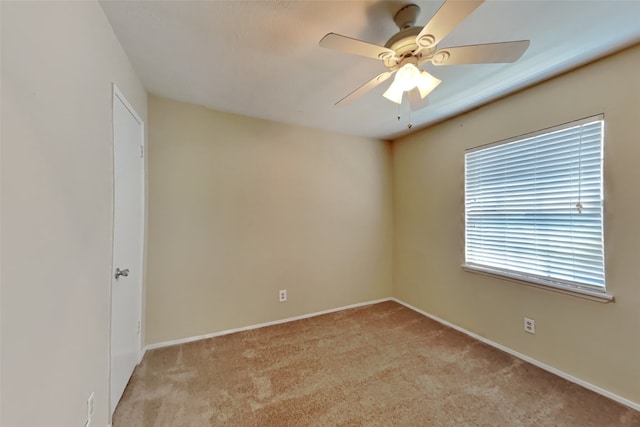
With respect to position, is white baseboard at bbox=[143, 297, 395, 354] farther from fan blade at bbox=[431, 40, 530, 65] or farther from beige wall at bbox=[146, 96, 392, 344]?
fan blade at bbox=[431, 40, 530, 65]

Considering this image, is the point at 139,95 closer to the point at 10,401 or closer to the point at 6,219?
the point at 6,219

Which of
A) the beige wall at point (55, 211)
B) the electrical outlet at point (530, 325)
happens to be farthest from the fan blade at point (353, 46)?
the electrical outlet at point (530, 325)

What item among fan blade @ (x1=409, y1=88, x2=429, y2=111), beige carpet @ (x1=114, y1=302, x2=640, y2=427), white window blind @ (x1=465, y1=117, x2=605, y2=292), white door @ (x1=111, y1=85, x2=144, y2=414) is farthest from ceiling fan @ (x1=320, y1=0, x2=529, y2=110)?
beige carpet @ (x1=114, y1=302, x2=640, y2=427)

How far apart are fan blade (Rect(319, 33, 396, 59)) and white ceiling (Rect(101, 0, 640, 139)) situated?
0.26 meters

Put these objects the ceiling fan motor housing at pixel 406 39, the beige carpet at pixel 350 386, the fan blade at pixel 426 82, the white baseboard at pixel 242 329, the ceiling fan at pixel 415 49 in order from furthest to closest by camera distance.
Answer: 1. the white baseboard at pixel 242 329
2. the beige carpet at pixel 350 386
3. the fan blade at pixel 426 82
4. the ceiling fan motor housing at pixel 406 39
5. the ceiling fan at pixel 415 49

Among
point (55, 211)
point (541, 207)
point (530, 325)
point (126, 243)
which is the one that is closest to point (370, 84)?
point (55, 211)

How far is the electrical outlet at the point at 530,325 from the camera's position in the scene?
2.14 metres

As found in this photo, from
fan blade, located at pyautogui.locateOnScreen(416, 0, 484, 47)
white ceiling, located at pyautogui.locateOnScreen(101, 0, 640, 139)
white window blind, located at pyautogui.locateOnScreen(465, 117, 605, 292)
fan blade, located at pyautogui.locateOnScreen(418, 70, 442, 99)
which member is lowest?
white window blind, located at pyautogui.locateOnScreen(465, 117, 605, 292)

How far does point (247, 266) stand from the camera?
2.78 m

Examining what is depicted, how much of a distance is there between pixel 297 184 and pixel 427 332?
2.26 metres

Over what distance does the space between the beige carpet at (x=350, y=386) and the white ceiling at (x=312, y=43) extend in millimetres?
2418

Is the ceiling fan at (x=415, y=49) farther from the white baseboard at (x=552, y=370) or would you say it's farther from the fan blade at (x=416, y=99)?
the white baseboard at (x=552, y=370)

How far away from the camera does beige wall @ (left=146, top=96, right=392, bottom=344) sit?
2.42m

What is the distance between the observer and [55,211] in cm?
96
